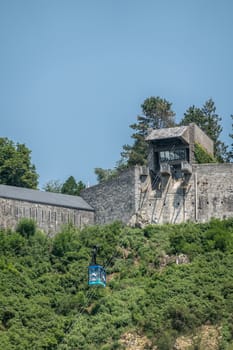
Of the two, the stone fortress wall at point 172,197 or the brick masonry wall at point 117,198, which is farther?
the brick masonry wall at point 117,198

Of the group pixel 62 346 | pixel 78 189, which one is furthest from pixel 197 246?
pixel 78 189

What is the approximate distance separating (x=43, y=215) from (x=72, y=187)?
11997 millimetres

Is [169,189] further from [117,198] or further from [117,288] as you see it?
[117,288]

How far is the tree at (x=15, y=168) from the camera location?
241ft

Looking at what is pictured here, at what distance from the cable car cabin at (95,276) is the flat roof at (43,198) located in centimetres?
896

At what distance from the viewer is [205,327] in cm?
5278

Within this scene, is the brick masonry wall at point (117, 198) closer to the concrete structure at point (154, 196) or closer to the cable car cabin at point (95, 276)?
the concrete structure at point (154, 196)

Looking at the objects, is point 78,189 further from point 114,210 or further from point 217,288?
point 217,288

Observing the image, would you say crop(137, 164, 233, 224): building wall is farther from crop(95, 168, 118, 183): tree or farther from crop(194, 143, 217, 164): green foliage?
crop(95, 168, 118, 183): tree

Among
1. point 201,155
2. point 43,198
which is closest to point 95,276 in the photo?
point 43,198

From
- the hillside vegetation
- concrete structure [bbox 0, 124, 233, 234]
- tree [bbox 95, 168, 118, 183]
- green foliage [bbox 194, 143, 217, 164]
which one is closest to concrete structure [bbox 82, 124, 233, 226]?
concrete structure [bbox 0, 124, 233, 234]

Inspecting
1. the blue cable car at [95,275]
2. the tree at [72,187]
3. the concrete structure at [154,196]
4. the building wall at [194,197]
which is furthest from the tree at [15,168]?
the blue cable car at [95,275]

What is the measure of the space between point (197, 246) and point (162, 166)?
625 centimetres

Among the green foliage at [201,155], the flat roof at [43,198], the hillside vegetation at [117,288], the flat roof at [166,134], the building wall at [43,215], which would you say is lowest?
the hillside vegetation at [117,288]
